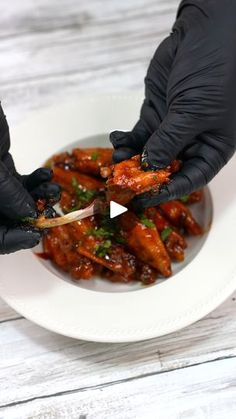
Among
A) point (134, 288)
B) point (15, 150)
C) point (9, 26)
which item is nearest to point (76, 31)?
point (9, 26)

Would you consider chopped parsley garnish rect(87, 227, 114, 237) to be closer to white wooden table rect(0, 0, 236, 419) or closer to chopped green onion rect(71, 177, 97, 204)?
chopped green onion rect(71, 177, 97, 204)

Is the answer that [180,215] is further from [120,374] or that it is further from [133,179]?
[120,374]

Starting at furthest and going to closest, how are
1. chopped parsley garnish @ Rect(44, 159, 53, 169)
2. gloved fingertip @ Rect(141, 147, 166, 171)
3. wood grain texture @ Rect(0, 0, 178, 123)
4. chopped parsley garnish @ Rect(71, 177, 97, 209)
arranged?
wood grain texture @ Rect(0, 0, 178, 123) < chopped parsley garnish @ Rect(44, 159, 53, 169) < chopped parsley garnish @ Rect(71, 177, 97, 209) < gloved fingertip @ Rect(141, 147, 166, 171)

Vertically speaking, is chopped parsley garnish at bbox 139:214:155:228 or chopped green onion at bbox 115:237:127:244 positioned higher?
chopped parsley garnish at bbox 139:214:155:228

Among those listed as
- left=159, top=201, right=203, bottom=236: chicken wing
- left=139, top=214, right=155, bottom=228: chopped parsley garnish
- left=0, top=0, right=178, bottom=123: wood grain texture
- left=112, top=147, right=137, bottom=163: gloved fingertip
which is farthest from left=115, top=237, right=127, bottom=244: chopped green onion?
left=0, top=0, right=178, bottom=123: wood grain texture

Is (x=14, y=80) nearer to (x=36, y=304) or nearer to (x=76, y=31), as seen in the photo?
(x=76, y=31)

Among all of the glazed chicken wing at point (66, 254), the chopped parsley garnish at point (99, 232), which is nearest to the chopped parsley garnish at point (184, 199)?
the chopped parsley garnish at point (99, 232)
